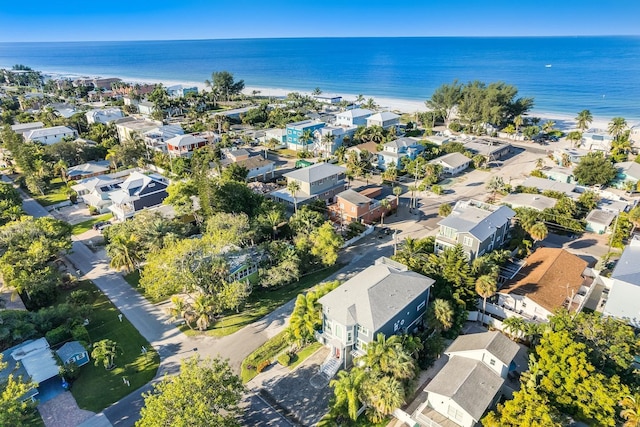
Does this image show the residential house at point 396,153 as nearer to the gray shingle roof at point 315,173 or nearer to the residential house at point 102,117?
the gray shingle roof at point 315,173

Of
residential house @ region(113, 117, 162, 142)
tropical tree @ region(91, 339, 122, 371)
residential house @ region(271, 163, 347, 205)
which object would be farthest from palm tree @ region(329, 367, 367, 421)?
residential house @ region(113, 117, 162, 142)

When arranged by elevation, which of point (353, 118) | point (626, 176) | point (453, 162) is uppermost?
point (353, 118)

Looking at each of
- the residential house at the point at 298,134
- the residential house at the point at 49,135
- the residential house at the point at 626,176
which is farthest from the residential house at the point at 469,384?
the residential house at the point at 49,135

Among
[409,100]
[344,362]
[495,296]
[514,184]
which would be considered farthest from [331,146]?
[409,100]

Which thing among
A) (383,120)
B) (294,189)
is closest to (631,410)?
(294,189)

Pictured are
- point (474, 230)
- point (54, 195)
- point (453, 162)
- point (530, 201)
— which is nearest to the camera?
point (474, 230)

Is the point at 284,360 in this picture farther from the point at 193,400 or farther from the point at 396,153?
the point at 396,153

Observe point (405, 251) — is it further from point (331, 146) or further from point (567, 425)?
point (331, 146)
